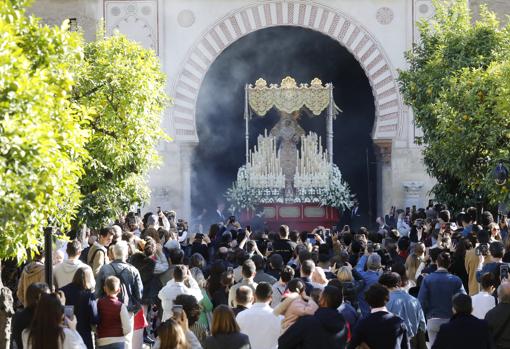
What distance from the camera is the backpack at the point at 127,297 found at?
40.4 ft

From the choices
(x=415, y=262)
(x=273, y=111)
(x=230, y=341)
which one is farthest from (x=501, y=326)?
(x=273, y=111)

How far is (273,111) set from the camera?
3053 cm

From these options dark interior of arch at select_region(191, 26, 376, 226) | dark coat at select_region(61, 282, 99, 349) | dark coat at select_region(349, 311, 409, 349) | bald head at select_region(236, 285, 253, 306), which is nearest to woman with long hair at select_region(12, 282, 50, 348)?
dark coat at select_region(61, 282, 99, 349)

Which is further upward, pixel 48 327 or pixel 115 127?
pixel 115 127

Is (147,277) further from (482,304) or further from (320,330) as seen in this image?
(320,330)

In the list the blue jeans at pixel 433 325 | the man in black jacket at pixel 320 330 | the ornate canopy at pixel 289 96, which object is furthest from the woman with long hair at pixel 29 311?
the ornate canopy at pixel 289 96

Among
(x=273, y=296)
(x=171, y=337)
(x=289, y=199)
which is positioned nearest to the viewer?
(x=171, y=337)

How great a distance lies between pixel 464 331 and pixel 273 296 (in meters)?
2.50

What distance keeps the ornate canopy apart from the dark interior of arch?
1.87 meters

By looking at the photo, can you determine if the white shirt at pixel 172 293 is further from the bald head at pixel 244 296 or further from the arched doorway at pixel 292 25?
the arched doorway at pixel 292 25

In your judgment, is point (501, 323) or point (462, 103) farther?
point (462, 103)

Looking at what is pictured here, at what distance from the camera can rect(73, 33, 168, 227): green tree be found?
16.8 metres

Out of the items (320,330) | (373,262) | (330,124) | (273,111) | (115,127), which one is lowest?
(320,330)

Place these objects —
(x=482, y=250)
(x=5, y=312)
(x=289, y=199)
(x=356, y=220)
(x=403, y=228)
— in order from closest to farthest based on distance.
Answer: (x=5, y=312) < (x=482, y=250) < (x=403, y=228) < (x=289, y=199) < (x=356, y=220)
